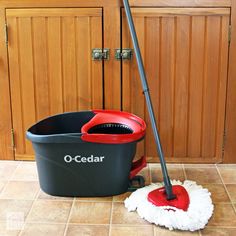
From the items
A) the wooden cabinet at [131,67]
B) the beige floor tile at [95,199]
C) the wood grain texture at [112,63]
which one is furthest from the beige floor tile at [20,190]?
the wood grain texture at [112,63]

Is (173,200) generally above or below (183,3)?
below

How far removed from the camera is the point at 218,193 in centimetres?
218

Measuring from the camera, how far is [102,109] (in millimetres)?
2443

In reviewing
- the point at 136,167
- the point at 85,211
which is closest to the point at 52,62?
the point at 136,167

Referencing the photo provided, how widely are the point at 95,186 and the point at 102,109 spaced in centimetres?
49

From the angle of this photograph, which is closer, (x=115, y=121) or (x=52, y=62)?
(x=115, y=121)

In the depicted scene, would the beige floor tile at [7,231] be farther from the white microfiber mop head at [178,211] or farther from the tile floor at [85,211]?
the white microfiber mop head at [178,211]

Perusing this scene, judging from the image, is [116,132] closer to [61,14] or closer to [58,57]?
[58,57]

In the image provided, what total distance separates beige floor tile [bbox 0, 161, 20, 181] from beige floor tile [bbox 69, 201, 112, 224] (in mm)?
490

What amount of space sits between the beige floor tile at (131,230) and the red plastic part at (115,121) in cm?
38

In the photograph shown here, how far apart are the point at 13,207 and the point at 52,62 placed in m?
0.80

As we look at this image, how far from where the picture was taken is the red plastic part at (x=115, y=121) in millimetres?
2012

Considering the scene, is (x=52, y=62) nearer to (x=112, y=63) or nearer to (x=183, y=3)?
(x=112, y=63)

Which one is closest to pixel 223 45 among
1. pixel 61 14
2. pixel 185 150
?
pixel 185 150
